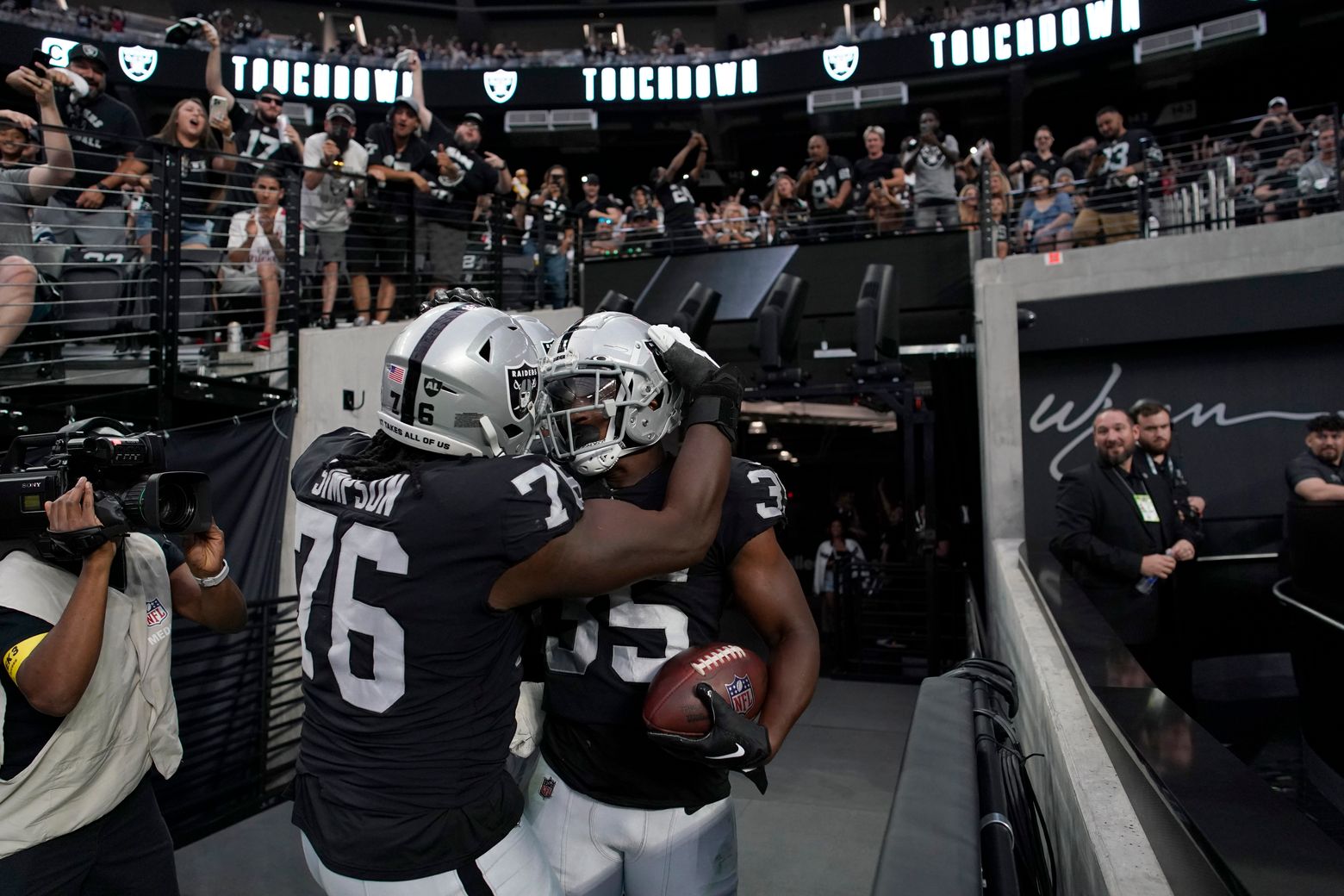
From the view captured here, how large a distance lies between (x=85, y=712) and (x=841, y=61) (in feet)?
67.2

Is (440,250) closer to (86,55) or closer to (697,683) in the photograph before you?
(86,55)

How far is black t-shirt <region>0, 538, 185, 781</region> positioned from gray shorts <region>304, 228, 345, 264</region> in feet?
15.8

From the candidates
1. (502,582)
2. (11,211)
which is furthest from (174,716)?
(11,211)

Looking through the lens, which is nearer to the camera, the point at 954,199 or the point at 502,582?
the point at 502,582

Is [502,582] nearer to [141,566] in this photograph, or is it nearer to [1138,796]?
[1138,796]

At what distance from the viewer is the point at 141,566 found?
2.63 m

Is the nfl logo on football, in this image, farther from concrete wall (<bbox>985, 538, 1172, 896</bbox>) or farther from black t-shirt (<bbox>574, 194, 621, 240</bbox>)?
black t-shirt (<bbox>574, 194, 621, 240</bbox>)

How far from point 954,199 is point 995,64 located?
36.8ft

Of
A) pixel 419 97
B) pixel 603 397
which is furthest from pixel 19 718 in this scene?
pixel 419 97

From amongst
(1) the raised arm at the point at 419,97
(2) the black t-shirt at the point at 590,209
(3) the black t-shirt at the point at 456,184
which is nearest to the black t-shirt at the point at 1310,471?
(3) the black t-shirt at the point at 456,184

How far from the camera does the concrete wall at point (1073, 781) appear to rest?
1.34 meters

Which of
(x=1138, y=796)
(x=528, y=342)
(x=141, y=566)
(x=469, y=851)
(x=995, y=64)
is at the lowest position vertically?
(x=469, y=851)

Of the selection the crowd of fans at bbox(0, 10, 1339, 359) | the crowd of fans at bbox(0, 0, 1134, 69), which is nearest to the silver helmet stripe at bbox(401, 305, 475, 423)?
the crowd of fans at bbox(0, 10, 1339, 359)

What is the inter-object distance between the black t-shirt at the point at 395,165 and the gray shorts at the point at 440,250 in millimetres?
207
